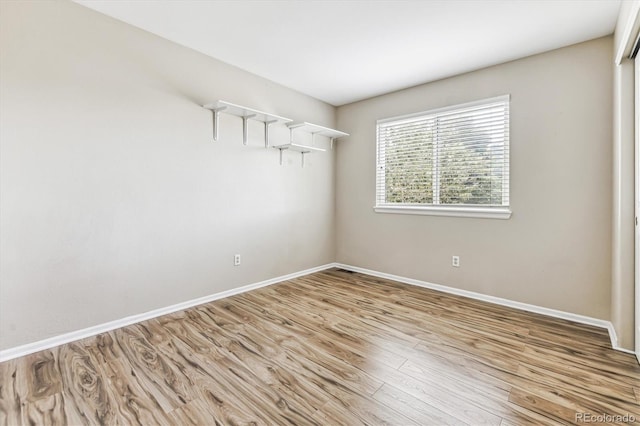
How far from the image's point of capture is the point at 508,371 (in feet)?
6.25

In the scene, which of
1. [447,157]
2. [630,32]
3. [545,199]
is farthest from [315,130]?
[630,32]

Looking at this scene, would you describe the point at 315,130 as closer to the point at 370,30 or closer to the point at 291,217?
the point at 291,217

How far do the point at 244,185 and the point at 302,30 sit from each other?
67.8 inches

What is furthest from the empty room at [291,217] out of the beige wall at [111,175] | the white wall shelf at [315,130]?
the white wall shelf at [315,130]

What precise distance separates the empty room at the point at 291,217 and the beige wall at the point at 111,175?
16mm

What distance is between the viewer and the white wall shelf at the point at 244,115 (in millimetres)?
2968

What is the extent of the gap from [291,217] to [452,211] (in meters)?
2.04

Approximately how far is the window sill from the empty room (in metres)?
0.02

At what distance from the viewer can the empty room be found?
1766mm

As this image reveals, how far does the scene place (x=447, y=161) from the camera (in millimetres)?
3537

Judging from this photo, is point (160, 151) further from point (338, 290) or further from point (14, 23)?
point (338, 290)

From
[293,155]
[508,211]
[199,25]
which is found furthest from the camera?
[293,155]

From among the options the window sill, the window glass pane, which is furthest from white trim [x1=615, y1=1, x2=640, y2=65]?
the window glass pane

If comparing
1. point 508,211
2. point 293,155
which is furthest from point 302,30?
point 508,211
